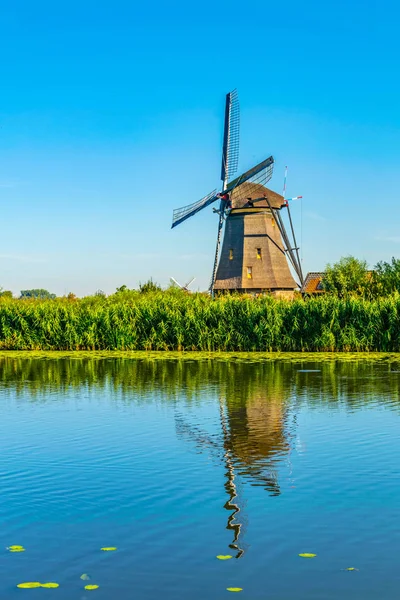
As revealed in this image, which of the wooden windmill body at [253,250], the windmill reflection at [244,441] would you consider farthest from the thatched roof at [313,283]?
the windmill reflection at [244,441]

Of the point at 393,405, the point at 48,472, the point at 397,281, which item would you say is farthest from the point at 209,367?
the point at 397,281

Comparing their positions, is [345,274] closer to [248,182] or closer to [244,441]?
[248,182]

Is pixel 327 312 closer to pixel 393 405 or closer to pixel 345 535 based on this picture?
pixel 393 405

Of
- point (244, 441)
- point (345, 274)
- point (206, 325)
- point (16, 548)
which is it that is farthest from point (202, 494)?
point (345, 274)

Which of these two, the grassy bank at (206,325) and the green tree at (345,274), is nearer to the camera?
the grassy bank at (206,325)

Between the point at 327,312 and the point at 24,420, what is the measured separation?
52.8 feet

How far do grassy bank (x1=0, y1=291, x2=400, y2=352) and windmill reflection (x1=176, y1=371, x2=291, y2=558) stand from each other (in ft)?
36.1

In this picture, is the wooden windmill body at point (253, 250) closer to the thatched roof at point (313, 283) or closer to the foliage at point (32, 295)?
the foliage at point (32, 295)

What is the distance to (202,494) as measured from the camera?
8.43 metres

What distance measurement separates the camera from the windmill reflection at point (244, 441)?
8.18 m

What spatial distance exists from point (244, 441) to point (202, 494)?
295 cm

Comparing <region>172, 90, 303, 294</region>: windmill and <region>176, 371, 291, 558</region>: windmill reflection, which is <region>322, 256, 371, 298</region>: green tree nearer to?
<region>172, 90, 303, 294</region>: windmill

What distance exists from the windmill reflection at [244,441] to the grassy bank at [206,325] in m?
11.0

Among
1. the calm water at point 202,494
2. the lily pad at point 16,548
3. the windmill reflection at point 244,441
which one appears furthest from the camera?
the windmill reflection at point 244,441
